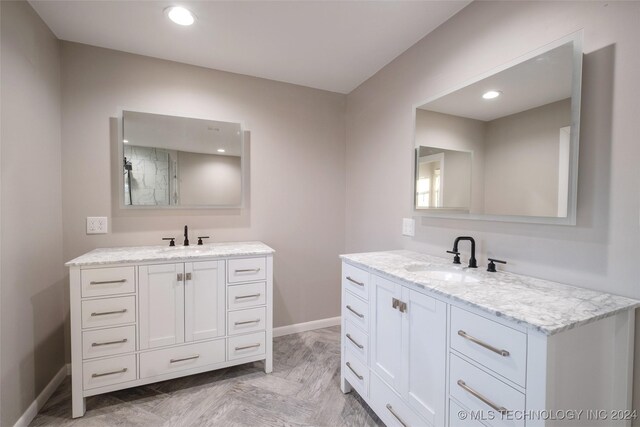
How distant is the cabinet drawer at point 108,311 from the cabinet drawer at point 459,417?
1880 millimetres

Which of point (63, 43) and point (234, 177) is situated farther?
point (234, 177)

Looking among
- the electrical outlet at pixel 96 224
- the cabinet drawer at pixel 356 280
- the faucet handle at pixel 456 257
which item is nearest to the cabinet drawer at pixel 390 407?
the cabinet drawer at pixel 356 280

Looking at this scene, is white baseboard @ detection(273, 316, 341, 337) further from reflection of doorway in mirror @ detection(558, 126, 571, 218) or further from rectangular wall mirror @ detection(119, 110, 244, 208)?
reflection of doorway in mirror @ detection(558, 126, 571, 218)

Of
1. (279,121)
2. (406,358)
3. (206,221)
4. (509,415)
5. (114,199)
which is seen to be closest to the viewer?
(509,415)

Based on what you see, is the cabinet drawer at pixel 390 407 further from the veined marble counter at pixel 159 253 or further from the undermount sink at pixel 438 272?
the veined marble counter at pixel 159 253

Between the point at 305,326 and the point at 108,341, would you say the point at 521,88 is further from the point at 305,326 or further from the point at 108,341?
the point at 108,341

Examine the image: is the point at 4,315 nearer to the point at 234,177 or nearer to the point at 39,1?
the point at 234,177

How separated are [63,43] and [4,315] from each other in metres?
1.94

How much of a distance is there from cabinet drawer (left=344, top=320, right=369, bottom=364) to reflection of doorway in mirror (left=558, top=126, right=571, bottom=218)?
1195 millimetres

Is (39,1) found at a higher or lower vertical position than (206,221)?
higher

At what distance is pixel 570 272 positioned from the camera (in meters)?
1.27

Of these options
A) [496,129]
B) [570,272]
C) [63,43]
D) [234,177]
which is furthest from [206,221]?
[570,272]

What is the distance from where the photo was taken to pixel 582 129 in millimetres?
1229

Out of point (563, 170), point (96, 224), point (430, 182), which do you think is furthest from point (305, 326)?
point (563, 170)
